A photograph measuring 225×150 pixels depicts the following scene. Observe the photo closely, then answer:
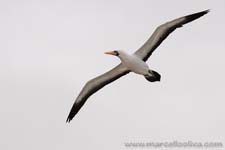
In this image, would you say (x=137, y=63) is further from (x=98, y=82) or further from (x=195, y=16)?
(x=195, y=16)

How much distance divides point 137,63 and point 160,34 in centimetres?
141

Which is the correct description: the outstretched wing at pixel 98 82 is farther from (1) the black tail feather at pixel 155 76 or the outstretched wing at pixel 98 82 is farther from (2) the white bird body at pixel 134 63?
(1) the black tail feather at pixel 155 76

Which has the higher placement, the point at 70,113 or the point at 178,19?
the point at 178,19

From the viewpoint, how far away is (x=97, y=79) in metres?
33.2

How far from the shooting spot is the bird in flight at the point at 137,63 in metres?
31.2

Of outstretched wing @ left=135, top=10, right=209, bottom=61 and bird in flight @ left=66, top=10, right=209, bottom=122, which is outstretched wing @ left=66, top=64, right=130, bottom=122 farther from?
outstretched wing @ left=135, top=10, right=209, bottom=61

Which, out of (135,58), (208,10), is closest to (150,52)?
(135,58)

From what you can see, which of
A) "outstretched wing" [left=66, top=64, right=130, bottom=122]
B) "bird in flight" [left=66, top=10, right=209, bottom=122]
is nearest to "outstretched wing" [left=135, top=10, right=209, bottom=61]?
"bird in flight" [left=66, top=10, right=209, bottom=122]

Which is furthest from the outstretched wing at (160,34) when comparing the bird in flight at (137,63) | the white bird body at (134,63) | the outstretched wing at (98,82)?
the outstretched wing at (98,82)

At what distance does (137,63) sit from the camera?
31391mm

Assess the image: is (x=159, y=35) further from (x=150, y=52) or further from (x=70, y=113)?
(x=70, y=113)

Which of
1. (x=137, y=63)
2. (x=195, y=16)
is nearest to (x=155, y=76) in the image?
(x=137, y=63)

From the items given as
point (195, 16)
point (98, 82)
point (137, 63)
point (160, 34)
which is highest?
point (195, 16)

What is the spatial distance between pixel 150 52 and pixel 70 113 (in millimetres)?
4484
